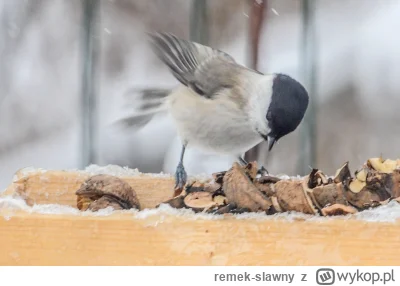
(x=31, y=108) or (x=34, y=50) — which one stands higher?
(x=34, y=50)

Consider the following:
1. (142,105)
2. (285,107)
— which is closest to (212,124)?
(285,107)

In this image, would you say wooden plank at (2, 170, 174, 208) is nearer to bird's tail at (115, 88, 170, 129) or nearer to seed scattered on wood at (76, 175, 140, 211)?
seed scattered on wood at (76, 175, 140, 211)

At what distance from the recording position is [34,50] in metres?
1.38

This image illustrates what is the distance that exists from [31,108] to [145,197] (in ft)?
2.28

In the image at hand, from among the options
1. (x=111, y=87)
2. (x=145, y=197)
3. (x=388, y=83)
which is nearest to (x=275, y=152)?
(x=388, y=83)

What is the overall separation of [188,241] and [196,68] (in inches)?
23.4

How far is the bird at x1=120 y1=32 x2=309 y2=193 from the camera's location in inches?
36.1

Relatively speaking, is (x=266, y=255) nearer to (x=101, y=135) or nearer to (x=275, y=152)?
(x=275, y=152)

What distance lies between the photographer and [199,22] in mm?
1287

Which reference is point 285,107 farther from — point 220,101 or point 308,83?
point 308,83

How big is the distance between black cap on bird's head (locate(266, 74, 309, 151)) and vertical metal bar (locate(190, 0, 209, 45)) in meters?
0.39

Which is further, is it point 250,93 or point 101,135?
point 101,135

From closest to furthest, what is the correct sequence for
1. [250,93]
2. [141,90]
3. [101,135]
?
1. [250,93]
2. [141,90]
3. [101,135]

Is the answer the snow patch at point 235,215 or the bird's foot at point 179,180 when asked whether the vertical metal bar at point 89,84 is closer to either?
the bird's foot at point 179,180
